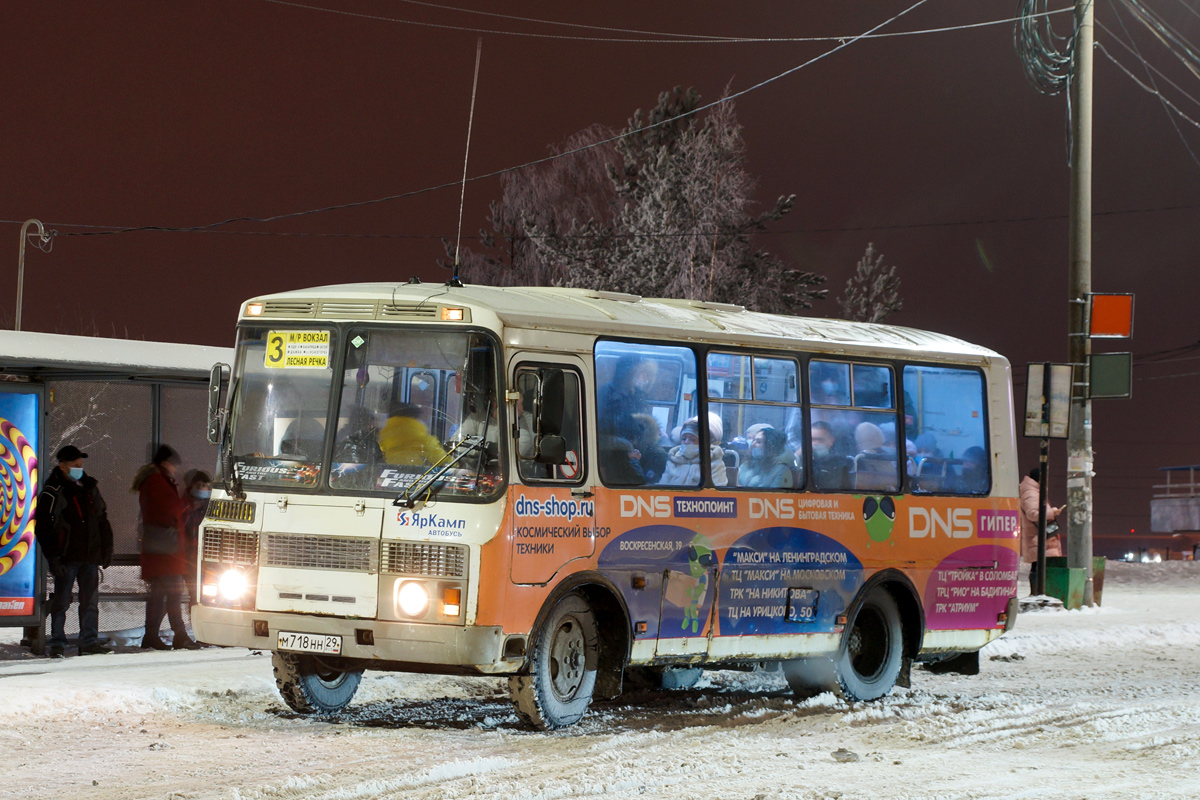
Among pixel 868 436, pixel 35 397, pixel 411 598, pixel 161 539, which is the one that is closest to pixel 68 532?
pixel 161 539

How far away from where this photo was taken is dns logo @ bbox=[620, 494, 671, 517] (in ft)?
35.4

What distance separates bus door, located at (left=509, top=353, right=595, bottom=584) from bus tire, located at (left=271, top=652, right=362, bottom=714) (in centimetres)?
181

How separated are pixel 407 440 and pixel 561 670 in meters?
1.87

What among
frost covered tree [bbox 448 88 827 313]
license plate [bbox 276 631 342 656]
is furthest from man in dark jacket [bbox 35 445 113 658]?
frost covered tree [bbox 448 88 827 313]

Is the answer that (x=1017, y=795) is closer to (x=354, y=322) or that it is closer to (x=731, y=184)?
(x=354, y=322)

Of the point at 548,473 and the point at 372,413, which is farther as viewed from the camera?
the point at 548,473

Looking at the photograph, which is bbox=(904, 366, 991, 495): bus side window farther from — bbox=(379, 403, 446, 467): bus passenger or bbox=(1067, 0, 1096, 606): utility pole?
bbox=(1067, 0, 1096, 606): utility pole

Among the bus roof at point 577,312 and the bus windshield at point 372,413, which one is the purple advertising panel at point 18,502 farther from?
the bus windshield at point 372,413

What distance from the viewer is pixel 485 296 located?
10312 mm

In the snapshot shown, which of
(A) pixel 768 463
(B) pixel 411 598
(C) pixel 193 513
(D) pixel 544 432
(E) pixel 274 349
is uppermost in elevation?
(E) pixel 274 349

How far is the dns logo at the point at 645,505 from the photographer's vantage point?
10.8m

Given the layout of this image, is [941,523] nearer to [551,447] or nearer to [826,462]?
[826,462]

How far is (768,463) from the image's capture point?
12062 millimetres

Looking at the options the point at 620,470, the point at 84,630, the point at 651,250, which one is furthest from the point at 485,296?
the point at 651,250
